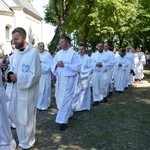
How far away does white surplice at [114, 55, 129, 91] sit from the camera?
12.9 meters

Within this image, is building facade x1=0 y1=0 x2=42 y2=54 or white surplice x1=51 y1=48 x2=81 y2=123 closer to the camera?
white surplice x1=51 y1=48 x2=81 y2=123

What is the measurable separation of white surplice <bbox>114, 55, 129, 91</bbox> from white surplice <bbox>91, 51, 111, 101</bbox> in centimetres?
287

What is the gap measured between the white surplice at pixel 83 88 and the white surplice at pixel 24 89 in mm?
3436

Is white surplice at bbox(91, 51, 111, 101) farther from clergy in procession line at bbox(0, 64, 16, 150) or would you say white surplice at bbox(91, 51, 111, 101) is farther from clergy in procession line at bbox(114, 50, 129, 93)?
clergy in procession line at bbox(0, 64, 16, 150)

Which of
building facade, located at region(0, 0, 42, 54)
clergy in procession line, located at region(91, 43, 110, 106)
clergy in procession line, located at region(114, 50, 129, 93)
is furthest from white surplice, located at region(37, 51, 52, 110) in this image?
building facade, located at region(0, 0, 42, 54)

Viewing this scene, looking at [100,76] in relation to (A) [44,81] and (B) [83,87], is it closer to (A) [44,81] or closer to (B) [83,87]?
(B) [83,87]

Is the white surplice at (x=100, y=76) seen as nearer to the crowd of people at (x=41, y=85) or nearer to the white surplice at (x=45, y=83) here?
the crowd of people at (x=41, y=85)

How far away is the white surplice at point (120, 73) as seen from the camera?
42.3ft

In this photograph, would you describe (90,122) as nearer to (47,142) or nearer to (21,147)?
(47,142)

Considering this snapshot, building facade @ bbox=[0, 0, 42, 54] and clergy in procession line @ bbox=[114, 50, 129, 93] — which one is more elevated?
building facade @ bbox=[0, 0, 42, 54]

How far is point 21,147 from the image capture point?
210 inches

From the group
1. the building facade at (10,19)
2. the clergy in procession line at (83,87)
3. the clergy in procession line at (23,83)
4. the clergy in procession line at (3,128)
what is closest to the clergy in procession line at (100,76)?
the clergy in procession line at (83,87)

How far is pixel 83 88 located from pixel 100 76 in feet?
4.69

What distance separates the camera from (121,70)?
1327 cm
